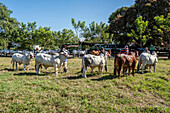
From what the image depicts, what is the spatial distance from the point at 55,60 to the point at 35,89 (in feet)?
9.02

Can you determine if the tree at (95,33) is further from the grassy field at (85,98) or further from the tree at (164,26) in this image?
the grassy field at (85,98)

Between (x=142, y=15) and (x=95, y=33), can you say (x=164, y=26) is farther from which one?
(x=95, y=33)

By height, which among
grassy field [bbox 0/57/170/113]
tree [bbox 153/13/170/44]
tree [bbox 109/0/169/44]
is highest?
tree [bbox 109/0/169/44]

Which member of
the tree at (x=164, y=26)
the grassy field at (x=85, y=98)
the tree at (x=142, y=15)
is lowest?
the grassy field at (x=85, y=98)

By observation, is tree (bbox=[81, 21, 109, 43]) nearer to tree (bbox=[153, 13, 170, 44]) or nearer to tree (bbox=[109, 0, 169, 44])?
tree (bbox=[109, 0, 169, 44])

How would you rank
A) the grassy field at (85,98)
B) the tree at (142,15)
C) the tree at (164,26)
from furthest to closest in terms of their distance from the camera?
the tree at (142,15) → the tree at (164,26) → the grassy field at (85,98)

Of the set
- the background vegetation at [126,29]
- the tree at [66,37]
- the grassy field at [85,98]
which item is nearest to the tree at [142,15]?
the background vegetation at [126,29]

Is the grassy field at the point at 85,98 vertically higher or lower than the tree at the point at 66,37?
lower

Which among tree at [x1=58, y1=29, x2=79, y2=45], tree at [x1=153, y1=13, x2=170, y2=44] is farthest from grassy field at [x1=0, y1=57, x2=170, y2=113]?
tree at [x1=58, y1=29, x2=79, y2=45]

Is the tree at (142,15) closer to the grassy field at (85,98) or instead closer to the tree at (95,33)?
the tree at (95,33)

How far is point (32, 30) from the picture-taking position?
23.3 meters

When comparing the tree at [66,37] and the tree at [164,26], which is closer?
the tree at [164,26]

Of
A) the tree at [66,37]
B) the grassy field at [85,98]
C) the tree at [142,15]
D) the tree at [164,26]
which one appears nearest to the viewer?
the grassy field at [85,98]

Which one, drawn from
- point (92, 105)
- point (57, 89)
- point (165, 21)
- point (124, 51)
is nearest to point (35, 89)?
point (57, 89)
